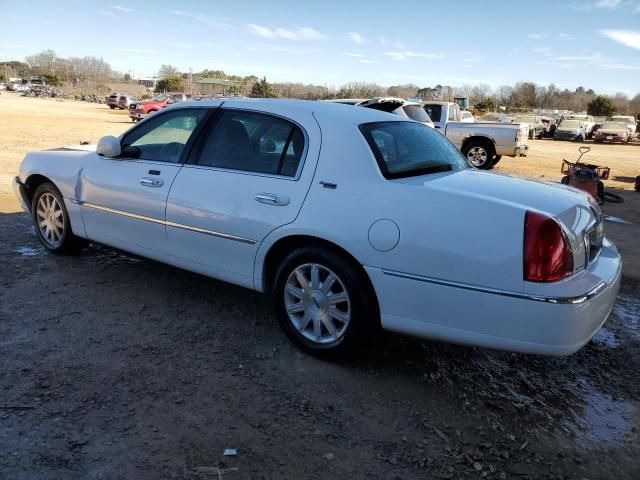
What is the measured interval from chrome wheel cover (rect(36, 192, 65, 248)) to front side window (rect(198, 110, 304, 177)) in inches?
80.5

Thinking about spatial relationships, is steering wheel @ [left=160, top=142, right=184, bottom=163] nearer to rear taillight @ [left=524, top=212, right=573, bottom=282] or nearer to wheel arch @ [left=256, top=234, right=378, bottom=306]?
wheel arch @ [left=256, top=234, right=378, bottom=306]

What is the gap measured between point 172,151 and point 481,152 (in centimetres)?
1311

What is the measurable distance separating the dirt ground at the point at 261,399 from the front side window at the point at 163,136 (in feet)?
3.80

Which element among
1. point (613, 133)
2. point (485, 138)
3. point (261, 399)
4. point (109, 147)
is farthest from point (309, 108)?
point (613, 133)

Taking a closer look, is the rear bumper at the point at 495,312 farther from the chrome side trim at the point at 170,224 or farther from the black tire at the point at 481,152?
the black tire at the point at 481,152

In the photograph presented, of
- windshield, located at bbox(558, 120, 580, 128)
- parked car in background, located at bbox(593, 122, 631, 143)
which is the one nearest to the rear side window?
windshield, located at bbox(558, 120, 580, 128)

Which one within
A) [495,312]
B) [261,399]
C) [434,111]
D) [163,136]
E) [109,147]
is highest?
[434,111]

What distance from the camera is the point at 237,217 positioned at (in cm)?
368

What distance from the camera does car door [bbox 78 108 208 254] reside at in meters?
4.22

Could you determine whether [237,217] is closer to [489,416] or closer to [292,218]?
[292,218]

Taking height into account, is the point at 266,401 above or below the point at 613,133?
below

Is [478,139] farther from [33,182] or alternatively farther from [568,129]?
[568,129]

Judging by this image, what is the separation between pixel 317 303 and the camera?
137 inches

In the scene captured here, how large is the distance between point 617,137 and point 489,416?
3495cm
